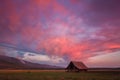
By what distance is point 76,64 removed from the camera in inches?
3649

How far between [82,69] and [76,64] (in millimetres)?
3505

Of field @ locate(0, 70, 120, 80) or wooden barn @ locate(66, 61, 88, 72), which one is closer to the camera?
field @ locate(0, 70, 120, 80)

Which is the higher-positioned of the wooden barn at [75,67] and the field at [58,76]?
the wooden barn at [75,67]

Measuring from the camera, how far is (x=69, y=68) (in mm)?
94000

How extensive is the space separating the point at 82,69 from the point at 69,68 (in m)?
5.66

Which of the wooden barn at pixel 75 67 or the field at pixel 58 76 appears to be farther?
the wooden barn at pixel 75 67

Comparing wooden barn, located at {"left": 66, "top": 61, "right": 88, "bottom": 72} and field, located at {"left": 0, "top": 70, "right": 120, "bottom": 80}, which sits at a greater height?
wooden barn, located at {"left": 66, "top": 61, "right": 88, "bottom": 72}

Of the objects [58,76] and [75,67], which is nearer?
[58,76]

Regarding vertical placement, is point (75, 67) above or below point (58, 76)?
above

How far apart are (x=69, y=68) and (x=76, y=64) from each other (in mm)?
3752

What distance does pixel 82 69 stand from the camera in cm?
9325
